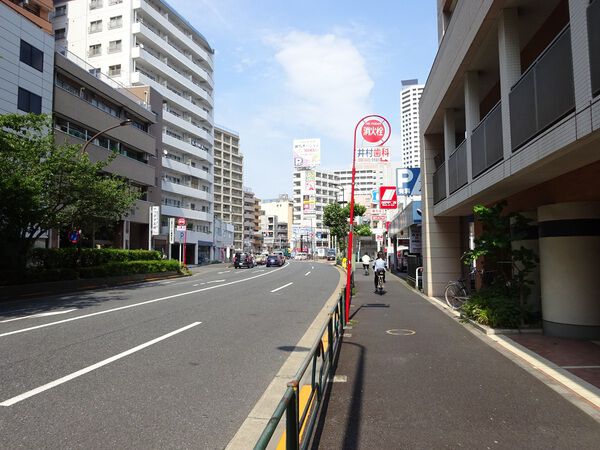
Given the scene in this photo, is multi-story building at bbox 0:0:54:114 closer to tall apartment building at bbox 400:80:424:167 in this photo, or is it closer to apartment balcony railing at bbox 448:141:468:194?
apartment balcony railing at bbox 448:141:468:194

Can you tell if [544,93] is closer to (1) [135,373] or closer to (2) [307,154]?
(1) [135,373]

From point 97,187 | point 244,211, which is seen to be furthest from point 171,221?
point 244,211

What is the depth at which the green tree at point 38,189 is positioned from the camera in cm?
1572

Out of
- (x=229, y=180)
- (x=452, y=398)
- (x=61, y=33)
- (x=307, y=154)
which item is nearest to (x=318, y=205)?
(x=229, y=180)

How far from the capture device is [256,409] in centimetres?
469

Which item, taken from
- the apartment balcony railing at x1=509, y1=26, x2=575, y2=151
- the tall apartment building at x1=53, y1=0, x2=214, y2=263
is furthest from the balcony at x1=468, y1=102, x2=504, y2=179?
the tall apartment building at x1=53, y1=0, x2=214, y2=263

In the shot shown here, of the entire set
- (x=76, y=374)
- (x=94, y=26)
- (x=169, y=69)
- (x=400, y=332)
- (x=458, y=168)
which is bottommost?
(x=400, y=332)

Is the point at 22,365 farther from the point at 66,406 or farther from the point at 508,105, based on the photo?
the point at 508,105

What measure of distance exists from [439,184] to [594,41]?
10.3m

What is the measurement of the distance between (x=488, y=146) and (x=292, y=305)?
7650mm

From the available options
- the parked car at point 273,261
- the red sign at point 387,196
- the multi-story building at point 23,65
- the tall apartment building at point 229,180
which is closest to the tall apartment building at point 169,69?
the parked car at point 273,261

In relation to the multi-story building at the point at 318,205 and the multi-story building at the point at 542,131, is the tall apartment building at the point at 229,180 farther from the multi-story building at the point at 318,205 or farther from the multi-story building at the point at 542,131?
the multi-story building at the point at 542,131

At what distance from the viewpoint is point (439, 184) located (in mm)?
15227

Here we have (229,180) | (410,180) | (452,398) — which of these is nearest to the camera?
(452,398)
